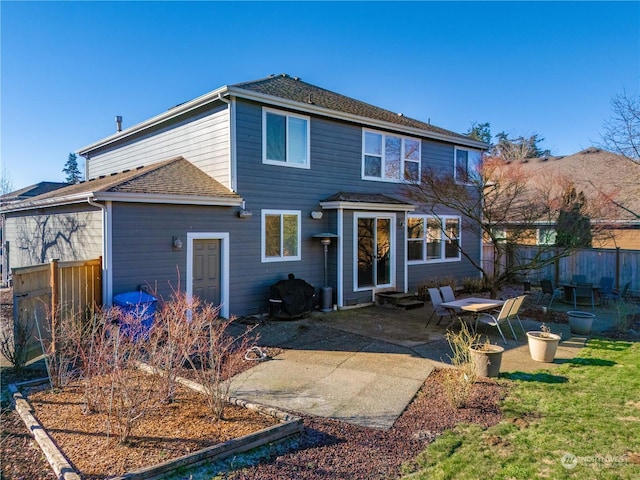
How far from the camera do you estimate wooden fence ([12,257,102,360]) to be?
601cm

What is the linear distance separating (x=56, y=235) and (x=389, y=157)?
10.0 meters

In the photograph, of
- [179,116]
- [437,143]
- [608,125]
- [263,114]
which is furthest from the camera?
[437,143]

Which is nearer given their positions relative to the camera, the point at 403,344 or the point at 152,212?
the point at 403,344

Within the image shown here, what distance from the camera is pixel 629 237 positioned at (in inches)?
690

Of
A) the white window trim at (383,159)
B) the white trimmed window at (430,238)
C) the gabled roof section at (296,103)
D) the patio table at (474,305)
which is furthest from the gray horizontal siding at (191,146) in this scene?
the white trimmed window at (430,238)

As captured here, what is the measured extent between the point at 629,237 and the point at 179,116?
738 inches

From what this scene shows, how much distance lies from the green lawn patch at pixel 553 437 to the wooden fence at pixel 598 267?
8268 mm

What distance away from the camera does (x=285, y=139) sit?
35.4 feet

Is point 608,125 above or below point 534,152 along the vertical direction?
below

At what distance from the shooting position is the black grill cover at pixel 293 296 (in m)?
9.97

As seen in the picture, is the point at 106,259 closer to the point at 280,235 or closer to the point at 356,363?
the point at 280,235

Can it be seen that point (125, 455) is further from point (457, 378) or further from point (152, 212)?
point (152, 212)

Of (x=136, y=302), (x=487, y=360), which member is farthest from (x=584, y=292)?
(x=136, y=302)

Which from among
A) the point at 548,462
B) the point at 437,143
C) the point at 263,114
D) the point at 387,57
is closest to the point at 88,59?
the point at 263,114
